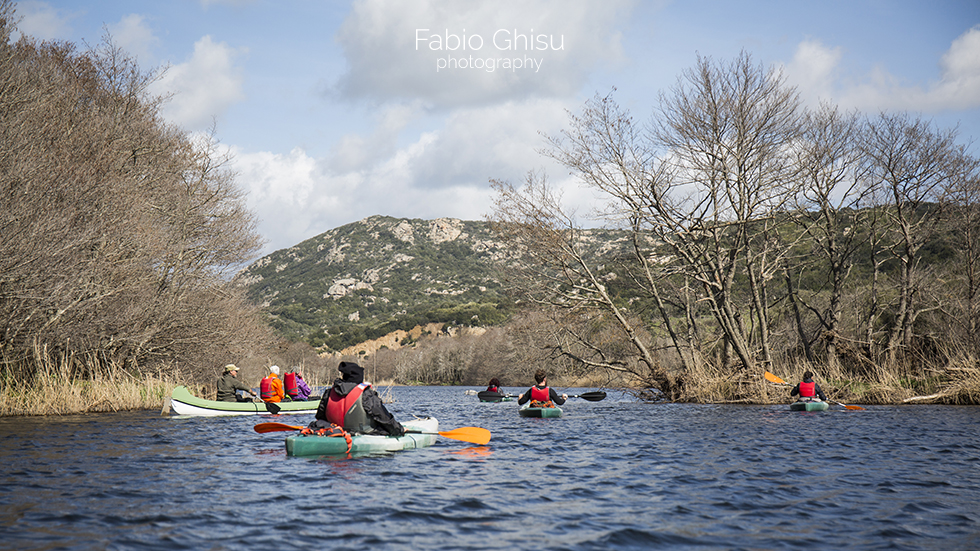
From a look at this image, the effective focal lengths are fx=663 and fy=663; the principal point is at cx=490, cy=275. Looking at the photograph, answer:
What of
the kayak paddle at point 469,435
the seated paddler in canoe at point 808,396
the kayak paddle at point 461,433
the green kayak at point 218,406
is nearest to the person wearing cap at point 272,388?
the green kayak at point 218,406

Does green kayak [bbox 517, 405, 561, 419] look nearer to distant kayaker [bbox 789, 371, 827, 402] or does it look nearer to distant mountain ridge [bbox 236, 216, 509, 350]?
distant kayaker [bbox 789, 371, 827, 402]

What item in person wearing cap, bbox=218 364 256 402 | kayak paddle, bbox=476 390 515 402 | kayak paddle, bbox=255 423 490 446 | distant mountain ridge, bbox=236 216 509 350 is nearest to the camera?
kayak paddle, bbox=255 423 490 446

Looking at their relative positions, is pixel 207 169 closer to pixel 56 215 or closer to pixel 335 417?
pixel 56 215

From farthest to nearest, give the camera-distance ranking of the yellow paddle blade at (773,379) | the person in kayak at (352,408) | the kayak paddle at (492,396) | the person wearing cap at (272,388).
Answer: the kayak paddle at (492,396), the yellow paddle blade at (773,379), the person wearing cap at (272,388), the person in kayak at (352,408)

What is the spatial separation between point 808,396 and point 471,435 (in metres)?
12.5

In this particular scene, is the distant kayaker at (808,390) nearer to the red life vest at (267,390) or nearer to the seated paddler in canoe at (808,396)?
the seated paddler in canoe at (808,396)

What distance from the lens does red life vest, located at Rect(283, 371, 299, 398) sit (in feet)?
71.6

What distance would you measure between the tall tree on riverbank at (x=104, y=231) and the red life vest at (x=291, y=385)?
14.9 ft

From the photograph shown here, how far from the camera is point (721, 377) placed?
22422mm

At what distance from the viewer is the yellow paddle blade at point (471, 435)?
481 inches

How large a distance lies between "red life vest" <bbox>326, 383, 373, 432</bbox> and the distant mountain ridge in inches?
4009

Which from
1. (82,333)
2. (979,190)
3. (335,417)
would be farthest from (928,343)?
(82,333)

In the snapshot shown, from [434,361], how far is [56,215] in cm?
8711

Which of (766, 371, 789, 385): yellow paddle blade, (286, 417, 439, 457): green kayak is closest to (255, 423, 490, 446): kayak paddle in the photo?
(286, 417, 439, 457): green kayak
